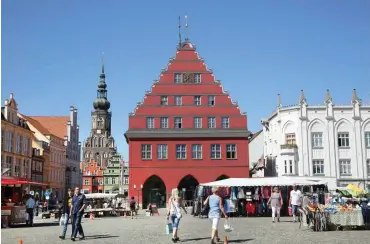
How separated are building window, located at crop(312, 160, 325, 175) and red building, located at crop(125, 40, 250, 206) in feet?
22.6

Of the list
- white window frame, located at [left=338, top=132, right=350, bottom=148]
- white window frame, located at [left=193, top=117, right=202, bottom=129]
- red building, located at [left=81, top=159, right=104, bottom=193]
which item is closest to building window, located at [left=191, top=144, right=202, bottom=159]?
white window frame, located at [left=193, top=117, right=202, bottom=129]

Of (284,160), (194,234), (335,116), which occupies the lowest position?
(194,234)

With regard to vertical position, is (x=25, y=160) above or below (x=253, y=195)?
above

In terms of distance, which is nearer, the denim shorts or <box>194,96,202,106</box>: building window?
the denim shorts

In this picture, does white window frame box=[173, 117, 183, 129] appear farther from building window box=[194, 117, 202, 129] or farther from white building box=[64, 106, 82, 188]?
white building box=[64, 106, 82, 188]

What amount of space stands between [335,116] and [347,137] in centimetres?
248

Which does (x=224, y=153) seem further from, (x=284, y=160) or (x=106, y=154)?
(x=106, y=154)

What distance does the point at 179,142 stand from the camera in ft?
170

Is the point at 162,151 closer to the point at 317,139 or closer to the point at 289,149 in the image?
the point at 289,149

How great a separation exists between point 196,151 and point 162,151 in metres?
3.51

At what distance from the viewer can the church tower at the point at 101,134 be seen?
16538 centimetres

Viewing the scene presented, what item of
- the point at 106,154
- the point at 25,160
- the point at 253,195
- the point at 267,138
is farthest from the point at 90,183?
the point at 253,195

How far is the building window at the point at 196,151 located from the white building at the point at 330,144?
331 inches

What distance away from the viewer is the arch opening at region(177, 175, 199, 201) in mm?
52000
